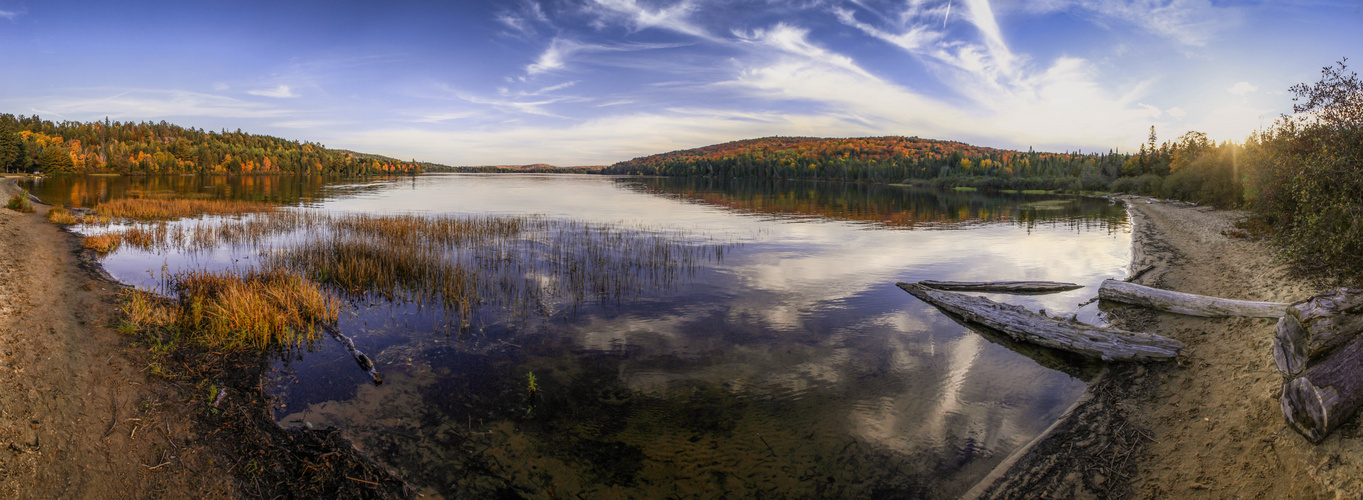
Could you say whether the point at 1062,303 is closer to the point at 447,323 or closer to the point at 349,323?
the point at 447,323

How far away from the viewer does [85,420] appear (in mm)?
6633

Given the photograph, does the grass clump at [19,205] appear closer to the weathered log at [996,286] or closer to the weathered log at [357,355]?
the weathered log at [357,355]

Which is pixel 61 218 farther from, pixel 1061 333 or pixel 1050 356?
pixel 1061 333

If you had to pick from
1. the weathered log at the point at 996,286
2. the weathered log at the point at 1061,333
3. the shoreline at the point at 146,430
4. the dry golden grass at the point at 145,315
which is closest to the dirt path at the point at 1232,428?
the weathered log at the point at 1061,333

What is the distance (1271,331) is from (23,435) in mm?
17658

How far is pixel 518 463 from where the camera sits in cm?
700

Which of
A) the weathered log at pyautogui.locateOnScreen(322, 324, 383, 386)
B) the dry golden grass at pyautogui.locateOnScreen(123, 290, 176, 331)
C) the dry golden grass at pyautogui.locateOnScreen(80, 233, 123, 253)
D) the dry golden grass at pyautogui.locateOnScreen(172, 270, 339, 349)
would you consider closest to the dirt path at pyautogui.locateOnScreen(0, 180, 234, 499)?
the dry golden grass at pyautogui.locateOnScreen(123, 290, 176, 331)

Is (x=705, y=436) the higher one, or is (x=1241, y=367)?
(x=1241, y=367)

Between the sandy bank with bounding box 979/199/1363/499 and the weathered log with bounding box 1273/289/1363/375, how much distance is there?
0.67m

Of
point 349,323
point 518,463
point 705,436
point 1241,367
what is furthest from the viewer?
point 349,323

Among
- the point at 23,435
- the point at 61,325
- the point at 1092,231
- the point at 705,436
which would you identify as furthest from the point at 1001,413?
the point at 1092,231

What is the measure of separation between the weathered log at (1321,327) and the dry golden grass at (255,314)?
15720 millimetres

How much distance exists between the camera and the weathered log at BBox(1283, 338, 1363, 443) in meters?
5.73

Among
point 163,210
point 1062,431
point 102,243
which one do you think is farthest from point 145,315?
point 163,210
